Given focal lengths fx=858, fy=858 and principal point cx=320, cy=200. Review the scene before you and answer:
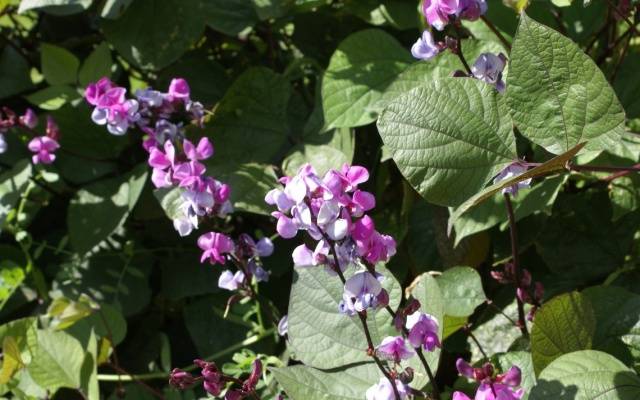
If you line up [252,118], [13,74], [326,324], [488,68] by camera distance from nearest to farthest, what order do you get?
[488,68] → [326,324] → [252,118] → [13,74]

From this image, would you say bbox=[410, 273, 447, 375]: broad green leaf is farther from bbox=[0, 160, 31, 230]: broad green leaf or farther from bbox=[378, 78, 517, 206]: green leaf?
bbox=[0, 160, 31, 230]: broad green leaf

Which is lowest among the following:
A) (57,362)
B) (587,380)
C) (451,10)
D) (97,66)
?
(57,362)

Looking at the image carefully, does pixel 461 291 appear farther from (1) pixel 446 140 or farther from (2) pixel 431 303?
(1) pixel 446 140

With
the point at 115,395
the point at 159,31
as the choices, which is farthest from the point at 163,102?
the point at 115,395

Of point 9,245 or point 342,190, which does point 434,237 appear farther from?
point 9,245

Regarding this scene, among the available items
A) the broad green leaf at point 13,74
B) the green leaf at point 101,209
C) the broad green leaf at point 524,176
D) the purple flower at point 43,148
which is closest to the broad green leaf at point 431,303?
the broad green leaf at point 524,176

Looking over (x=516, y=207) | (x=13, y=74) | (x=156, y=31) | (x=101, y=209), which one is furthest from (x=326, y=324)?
(x=13, y=74)
